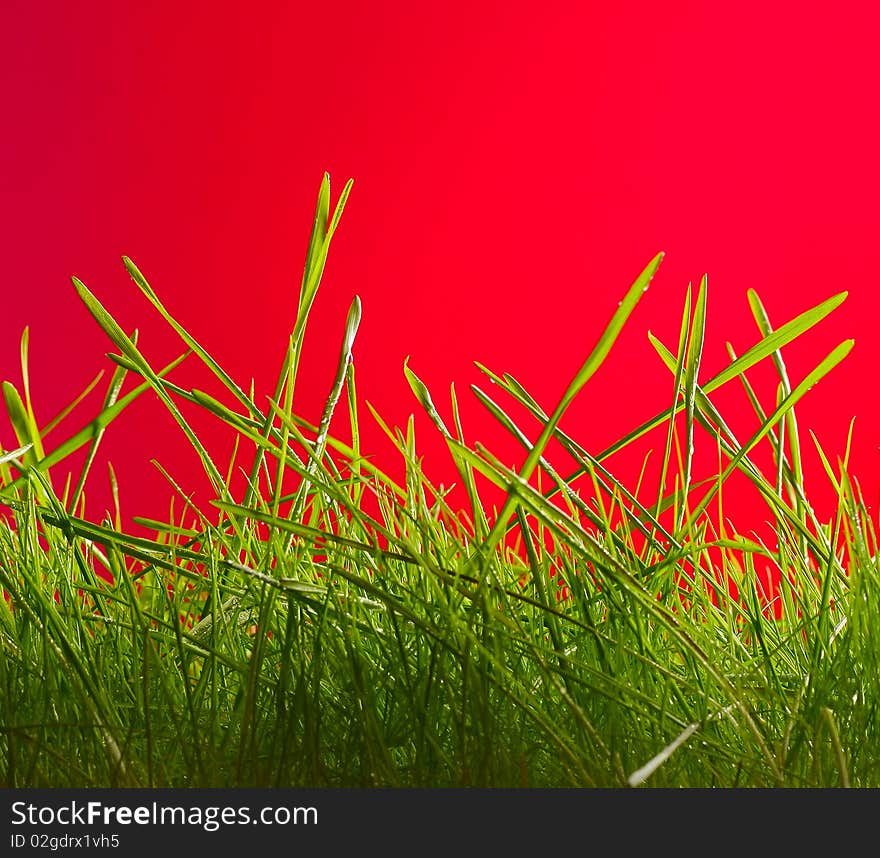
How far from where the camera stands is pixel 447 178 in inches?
84.7

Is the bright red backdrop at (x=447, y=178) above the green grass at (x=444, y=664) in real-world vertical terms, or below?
above

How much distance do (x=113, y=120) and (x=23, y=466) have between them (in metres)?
2.12

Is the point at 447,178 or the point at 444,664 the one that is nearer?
the point at 444,664

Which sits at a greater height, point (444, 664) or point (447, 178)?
point (447, 178)

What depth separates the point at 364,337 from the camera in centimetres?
212

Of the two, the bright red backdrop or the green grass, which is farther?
the bright red backdrop

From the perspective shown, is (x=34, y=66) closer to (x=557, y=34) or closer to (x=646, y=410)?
(x=557, y=34)

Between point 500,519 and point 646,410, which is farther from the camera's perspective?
point 646,410

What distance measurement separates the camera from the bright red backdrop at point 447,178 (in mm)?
2076

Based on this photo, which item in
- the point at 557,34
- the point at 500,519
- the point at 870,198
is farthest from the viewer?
the point at 557,34

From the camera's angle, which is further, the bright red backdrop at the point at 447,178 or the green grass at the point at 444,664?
the bright red backdrop at the point at 447,178

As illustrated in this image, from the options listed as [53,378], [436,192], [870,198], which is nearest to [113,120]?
[53,378]

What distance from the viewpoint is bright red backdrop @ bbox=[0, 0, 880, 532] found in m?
2.08

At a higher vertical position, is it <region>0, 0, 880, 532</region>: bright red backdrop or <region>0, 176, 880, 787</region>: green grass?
<region>0, 0, 880, 532</region>: bright red backdrop
